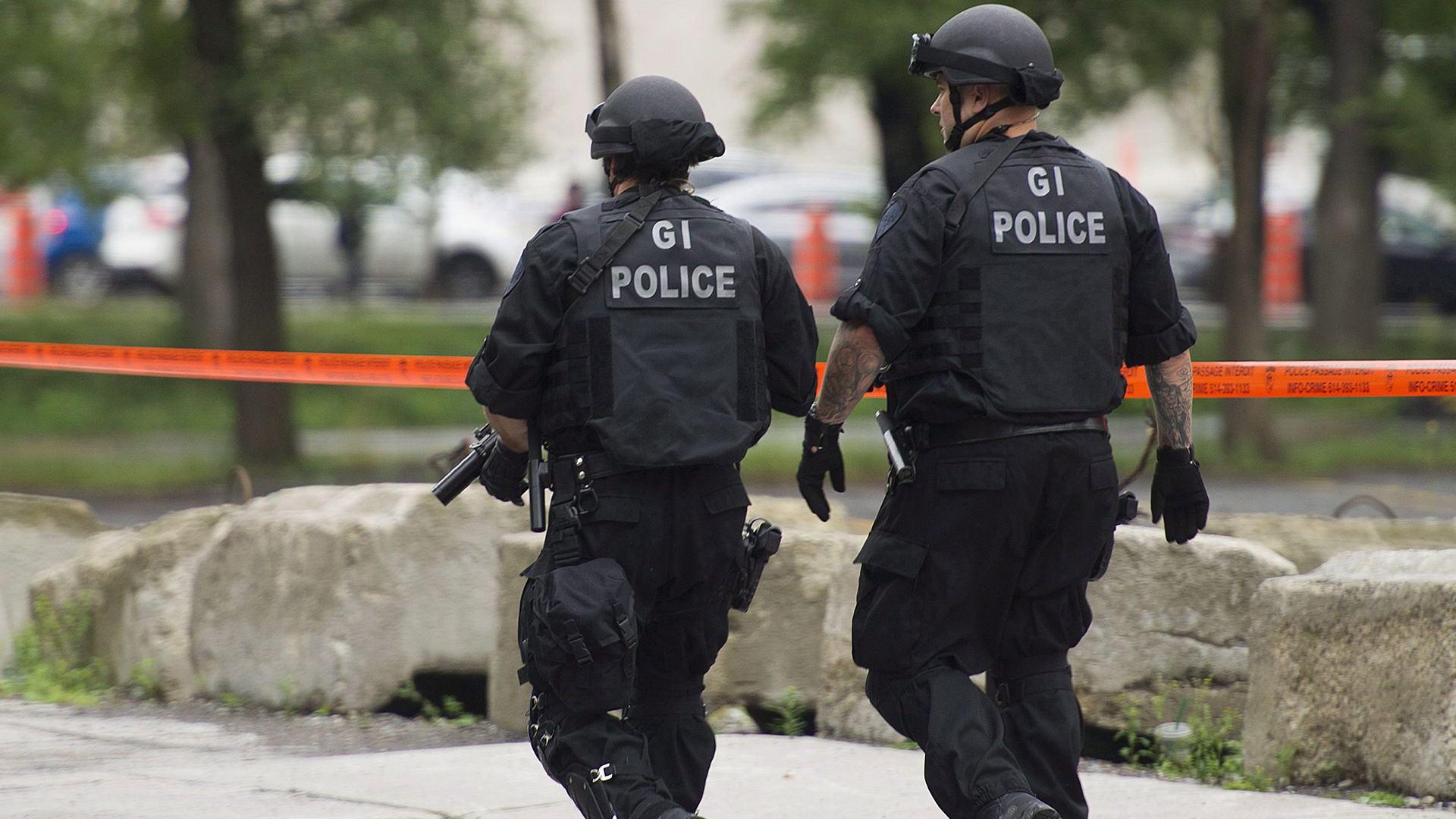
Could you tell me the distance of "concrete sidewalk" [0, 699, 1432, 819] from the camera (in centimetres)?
423

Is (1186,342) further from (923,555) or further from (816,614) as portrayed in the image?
(816,614)

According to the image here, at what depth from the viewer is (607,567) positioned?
11.3ft

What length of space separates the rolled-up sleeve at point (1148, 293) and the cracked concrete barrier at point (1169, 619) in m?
1.26

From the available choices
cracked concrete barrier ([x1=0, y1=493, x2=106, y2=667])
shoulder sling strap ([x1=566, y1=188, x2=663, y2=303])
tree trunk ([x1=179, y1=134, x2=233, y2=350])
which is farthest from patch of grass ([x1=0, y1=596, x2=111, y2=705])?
tree trunk ([x1=179, y1=134, x2=233, y2=350])

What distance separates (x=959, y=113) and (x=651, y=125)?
2.18 ft

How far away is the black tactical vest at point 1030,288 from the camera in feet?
11.4

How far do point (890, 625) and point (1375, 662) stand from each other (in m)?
1.50

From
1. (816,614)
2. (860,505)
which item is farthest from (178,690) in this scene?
(860,505)

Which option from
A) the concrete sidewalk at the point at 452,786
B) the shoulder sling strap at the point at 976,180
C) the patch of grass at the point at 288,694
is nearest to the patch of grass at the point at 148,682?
Answer: the patch of grass at the point at 288,694

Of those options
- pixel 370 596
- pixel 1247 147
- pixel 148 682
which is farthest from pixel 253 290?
pixel 370 596

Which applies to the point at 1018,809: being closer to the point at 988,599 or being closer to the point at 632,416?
the point at 988,599

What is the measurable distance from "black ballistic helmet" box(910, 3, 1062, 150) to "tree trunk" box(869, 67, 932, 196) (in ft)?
29.4

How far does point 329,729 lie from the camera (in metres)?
5.60

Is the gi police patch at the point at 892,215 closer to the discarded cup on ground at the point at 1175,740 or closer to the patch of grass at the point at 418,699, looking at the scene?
the discarded cup on ground at the point at 1175,740
